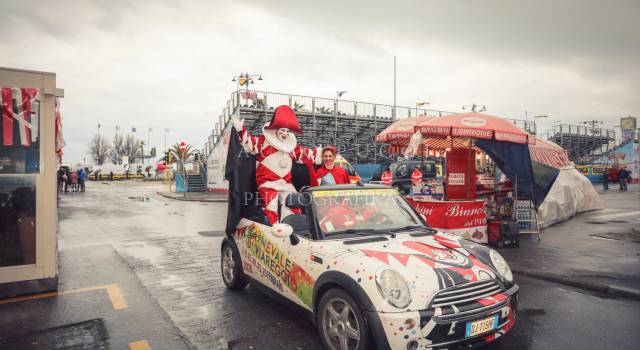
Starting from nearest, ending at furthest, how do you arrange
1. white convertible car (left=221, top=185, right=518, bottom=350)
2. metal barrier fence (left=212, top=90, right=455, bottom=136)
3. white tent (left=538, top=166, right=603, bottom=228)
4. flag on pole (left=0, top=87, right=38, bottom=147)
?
white convertible car (left=221, top=185, right=518, bottom=350) < flag on pole (left=0, top=87, right=38, bottom=147) < white tent (left=538, top=166, right=603, bottom=228) < metal barrier fence (left=212, top=90, right=455, bottom=136)

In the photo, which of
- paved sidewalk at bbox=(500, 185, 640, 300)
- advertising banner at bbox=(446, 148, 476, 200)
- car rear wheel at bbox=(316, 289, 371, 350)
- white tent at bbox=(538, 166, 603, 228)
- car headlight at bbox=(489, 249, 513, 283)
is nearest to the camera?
car rear wheel at bbox=(316, 289, 371, 350)

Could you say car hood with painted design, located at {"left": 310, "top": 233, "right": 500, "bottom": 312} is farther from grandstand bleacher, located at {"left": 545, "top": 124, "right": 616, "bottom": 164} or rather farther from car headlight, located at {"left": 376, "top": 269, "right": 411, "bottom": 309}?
grandstand bleacher, located at {"left": 545, "top": 124, "right": 616, "bottom": 164}

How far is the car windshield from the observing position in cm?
405

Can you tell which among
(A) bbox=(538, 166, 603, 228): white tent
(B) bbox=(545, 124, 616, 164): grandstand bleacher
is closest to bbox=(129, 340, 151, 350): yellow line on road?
(A) bbox=(538, 166, 603, 228): white tent

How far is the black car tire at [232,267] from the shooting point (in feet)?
17.5

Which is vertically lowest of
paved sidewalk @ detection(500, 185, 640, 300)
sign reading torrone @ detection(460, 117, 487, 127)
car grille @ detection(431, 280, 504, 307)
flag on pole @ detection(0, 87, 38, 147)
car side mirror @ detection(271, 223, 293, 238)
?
paved sidewalk @ detection(500, 185, 640, 300)

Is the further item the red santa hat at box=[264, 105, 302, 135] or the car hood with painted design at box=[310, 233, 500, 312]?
the red santa hat at box=[264, 105, 302, 135]

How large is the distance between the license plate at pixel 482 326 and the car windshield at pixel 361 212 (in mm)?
1257

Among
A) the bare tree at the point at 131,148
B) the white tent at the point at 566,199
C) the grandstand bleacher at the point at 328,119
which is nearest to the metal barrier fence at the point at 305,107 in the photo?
the grandstand bleacher at the point at 328,119

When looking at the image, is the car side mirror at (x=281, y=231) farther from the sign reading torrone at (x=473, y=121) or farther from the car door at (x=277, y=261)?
the sign reading torrone at (x=473, y=121)

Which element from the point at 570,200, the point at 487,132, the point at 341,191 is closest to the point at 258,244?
the point at 341,191

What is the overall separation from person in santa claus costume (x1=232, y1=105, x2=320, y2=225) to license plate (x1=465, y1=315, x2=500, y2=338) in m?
3.05

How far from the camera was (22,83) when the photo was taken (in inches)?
212

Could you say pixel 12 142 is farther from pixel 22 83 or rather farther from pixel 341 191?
pixel 341 191
